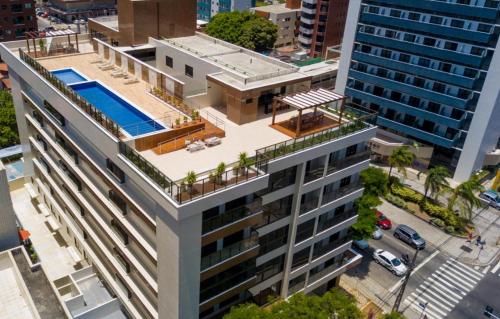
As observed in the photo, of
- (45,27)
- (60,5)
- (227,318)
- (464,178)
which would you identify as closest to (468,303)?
(464,178)

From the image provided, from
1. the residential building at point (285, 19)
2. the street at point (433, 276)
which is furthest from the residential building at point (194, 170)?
the residential building at point (285, 19)

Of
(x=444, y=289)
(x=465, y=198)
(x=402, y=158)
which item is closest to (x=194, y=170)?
(x=444, y=289)

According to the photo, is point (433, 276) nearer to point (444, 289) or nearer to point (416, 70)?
point (444, 289)

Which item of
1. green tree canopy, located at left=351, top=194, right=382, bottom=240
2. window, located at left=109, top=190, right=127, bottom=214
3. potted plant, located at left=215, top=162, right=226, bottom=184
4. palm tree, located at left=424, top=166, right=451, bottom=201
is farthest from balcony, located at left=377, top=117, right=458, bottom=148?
window, located at left=109, top=190, right=127, bottom=214

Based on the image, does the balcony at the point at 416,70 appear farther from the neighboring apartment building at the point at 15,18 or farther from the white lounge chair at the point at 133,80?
the neighboring apartment building at the point at 15,18

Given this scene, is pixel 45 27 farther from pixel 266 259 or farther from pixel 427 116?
pixel 266 259
